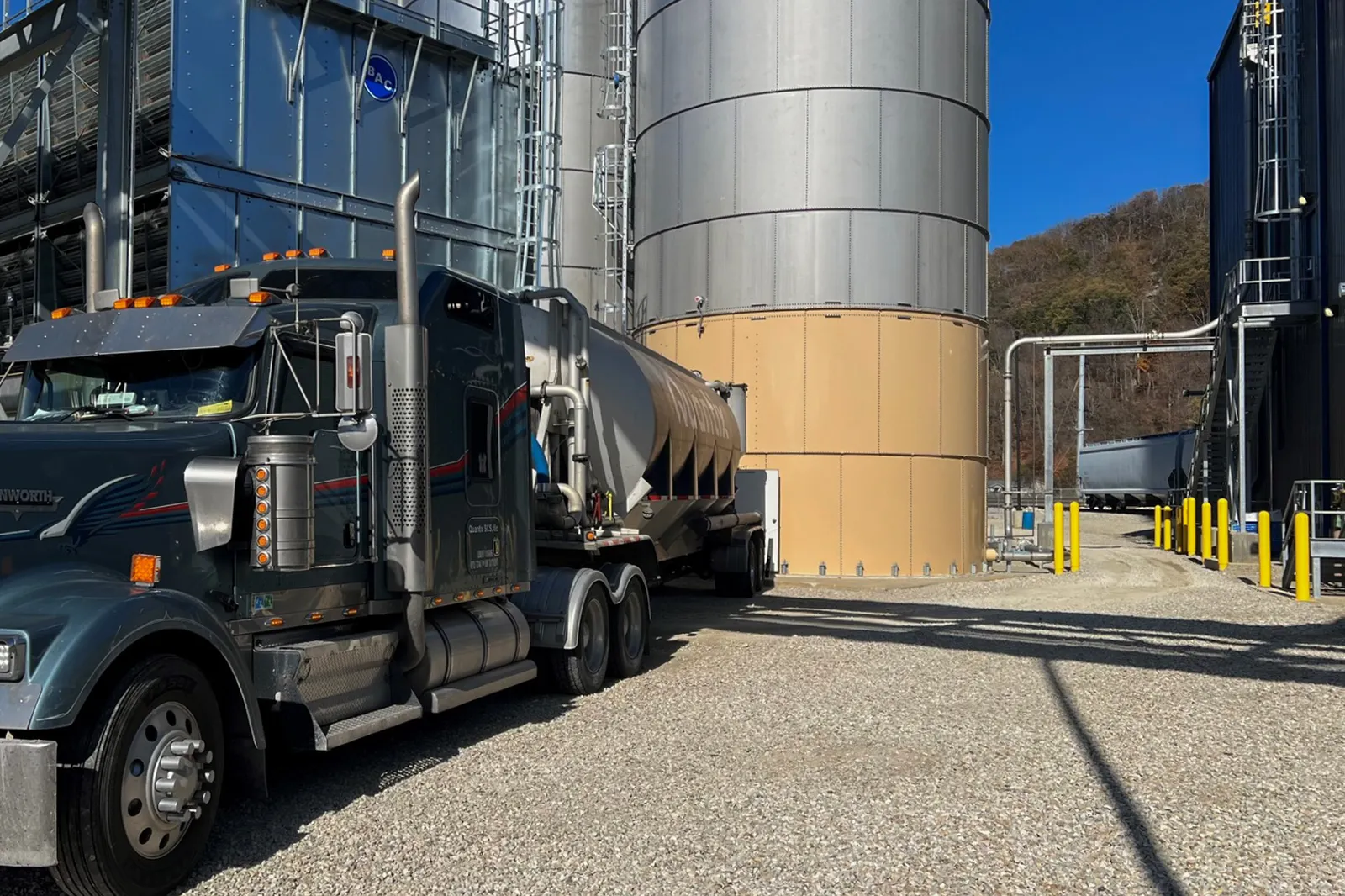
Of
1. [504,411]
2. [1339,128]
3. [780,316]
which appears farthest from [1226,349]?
[504,411]

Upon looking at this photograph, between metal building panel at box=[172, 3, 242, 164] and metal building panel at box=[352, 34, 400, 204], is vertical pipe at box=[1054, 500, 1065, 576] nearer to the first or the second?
metal building panel at box=[352, 34, 400, 204]

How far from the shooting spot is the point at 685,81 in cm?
2148

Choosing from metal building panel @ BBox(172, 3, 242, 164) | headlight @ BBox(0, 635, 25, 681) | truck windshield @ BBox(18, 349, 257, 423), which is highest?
metal building panel @ BBox(172, 3, 242, 164)

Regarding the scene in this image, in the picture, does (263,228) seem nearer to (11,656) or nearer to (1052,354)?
(11,656)

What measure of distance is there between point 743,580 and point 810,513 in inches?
145

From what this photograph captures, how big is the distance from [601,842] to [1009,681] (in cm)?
549

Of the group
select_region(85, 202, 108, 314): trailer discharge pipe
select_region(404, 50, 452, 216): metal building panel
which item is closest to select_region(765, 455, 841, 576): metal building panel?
select_region(404, 50, 452, 216): metal building panel

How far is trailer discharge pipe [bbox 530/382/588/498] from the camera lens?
958cm

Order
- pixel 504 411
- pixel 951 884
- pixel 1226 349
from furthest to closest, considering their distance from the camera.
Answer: pixel 1226 349, pixel 504 411, pixel 951 884

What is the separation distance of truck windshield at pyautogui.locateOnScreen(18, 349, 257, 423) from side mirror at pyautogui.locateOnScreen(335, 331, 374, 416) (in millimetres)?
665

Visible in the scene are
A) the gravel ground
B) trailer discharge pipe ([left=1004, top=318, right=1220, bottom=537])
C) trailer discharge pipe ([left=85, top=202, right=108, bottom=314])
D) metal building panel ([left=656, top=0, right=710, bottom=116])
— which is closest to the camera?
the gravel ground

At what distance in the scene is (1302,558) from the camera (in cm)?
1623

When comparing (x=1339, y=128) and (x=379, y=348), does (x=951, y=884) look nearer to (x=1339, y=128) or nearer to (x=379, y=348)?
(x=379, y=348)

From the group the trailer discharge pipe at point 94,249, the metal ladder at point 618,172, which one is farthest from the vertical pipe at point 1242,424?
the trailer discharge pipe at point 94,249
